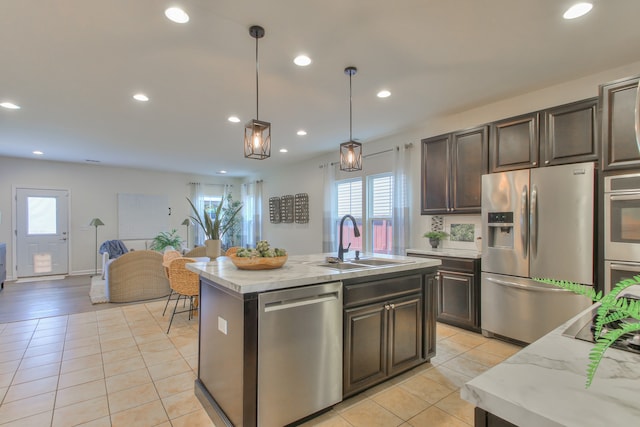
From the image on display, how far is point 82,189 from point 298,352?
8.02m

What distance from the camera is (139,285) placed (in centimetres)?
503

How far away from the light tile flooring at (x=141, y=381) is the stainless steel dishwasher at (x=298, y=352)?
20cm

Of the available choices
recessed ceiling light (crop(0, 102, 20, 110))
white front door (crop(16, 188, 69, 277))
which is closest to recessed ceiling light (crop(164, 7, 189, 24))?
recessed ceiling light (crop(0, 102, 20, 110))

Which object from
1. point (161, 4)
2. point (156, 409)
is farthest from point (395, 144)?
point (156, 409)

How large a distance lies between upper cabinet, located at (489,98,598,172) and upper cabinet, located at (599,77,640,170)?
144mm

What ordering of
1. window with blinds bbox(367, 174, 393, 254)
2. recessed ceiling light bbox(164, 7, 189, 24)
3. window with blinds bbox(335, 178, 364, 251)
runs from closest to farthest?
recessed ceiling light bbox(164, 7, 189, 24), window with blinds bbox(367, 174, 393, 254), window with blinds bbox(335, 178, 364, 251)

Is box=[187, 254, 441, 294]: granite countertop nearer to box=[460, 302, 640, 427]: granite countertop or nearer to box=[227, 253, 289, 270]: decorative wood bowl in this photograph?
box=[227, 253, 289, 270]: decorative wood bowl

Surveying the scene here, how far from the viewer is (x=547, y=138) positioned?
304 centimetres

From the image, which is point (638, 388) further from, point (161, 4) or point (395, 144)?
point (395, 144)

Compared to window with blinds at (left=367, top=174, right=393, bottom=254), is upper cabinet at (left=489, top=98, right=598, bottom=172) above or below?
above

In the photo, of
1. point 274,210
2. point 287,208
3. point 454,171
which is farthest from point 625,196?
A: point 274,210

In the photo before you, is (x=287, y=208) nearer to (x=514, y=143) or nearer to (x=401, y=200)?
(x=401, y=200)

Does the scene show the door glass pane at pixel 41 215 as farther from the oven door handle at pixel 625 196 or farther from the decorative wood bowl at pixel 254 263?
the oven door handle at pixel 625 196

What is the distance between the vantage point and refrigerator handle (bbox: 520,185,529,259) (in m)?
3.08
